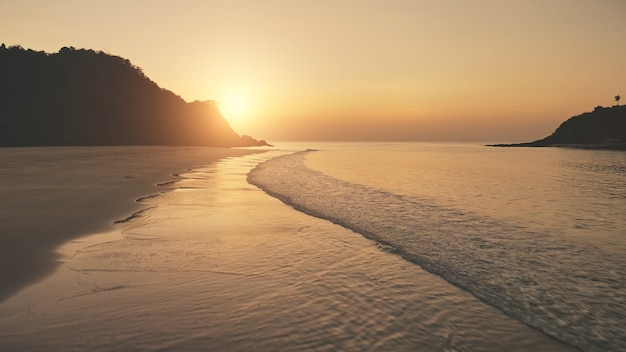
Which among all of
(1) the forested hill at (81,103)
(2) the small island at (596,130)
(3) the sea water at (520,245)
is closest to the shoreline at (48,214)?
(3) the sea water at (520,245)

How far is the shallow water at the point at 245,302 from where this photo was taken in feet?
10.9

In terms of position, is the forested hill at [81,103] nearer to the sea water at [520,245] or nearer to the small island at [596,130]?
the sea water at [520,245]

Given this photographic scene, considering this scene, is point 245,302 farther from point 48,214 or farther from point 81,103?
point 81,103

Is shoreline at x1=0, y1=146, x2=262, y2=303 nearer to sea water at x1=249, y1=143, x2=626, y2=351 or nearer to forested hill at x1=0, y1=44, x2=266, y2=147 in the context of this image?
sea water at x1=249, y1=143, x2=626, y2=351

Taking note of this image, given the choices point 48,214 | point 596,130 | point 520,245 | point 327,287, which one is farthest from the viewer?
point 596,130

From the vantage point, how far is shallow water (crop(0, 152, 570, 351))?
3.33 m

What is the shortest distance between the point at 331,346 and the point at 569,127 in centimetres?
16625

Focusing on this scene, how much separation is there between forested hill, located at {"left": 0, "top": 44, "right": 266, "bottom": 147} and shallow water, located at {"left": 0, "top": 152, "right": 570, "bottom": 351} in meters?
68.0

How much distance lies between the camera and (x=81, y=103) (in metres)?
71.6

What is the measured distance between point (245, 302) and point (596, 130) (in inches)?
5991

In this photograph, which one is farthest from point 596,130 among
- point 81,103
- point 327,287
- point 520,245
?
point 81,103

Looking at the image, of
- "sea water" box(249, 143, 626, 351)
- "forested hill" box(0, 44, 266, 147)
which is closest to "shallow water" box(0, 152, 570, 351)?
"sea water" box(249, 143, 626, 351)

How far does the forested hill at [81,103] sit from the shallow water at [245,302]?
223 ft

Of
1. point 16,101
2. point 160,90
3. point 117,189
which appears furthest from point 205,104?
point 117,189
